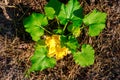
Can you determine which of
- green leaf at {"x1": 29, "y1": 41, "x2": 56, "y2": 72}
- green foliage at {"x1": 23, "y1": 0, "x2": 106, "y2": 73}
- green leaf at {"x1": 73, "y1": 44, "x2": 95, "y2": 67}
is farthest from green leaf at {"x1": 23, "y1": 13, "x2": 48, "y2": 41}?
green leaf at {"x1": 73, "y1": 44, "x2": 95, "y2": 67}

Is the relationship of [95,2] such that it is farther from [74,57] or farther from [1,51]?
[1,51]

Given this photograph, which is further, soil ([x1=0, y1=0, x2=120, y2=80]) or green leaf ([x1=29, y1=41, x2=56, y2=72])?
soil ([x1=0, y1=0, x2=120, y2=80])

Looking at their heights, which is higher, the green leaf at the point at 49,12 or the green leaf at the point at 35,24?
the green leaf at the point at 49,12

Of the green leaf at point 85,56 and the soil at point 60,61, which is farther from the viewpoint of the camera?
the soil at point 60,61

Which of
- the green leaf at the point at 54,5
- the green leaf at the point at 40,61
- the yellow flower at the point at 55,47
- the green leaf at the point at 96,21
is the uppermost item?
the green leaf at the point at 54,5

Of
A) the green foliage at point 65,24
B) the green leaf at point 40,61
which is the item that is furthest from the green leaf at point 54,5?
the green leaf at point 40,61

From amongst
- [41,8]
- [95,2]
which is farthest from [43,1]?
[95,2]

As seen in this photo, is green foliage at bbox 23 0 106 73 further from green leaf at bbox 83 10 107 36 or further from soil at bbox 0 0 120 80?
soil at bbox 0 0 120 80

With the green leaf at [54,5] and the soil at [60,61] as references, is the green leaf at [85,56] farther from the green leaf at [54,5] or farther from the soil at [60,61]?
the green leaf at [54,5]
